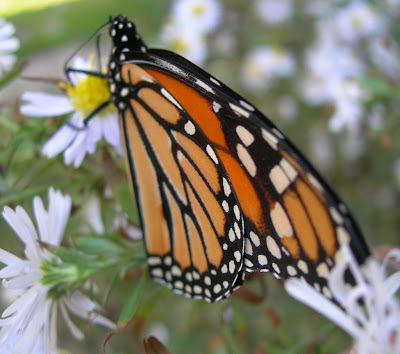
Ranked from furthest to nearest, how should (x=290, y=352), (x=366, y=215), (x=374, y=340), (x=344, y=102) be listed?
(x=366, y=215) → (x=344, y=102) → (x=290, y=352) → (x=374, y=340)

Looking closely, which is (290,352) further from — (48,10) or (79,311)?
(48,10)

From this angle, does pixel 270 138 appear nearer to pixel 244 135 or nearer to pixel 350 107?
pixel 244 135

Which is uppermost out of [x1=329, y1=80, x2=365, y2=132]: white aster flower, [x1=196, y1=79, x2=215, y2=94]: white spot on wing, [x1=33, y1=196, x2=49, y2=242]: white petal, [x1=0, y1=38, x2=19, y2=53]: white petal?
[x1=329, y1=80, x2=365, y2=132]: white aster flower

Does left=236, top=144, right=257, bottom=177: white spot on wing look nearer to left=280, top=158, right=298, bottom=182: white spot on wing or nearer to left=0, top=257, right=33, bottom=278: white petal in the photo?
left=280, top=158, right=298, bottom=182: white spot on wing

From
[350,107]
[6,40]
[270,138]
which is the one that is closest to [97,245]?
[270,138]

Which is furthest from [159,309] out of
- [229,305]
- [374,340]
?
[374,340]

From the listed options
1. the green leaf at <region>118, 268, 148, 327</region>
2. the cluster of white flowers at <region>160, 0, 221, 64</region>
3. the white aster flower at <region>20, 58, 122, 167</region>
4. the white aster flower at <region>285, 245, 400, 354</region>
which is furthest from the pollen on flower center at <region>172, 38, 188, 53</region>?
the white aster flower at <region>285, 245, 400, 354</region>

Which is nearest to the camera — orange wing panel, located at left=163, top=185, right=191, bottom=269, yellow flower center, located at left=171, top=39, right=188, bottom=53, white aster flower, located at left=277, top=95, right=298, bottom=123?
orange wing panel, located at left=163, top=185, right=191, bottom=269
